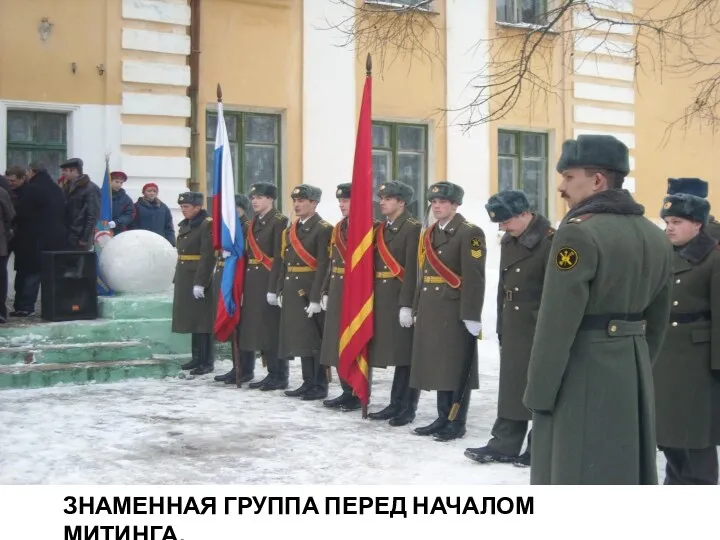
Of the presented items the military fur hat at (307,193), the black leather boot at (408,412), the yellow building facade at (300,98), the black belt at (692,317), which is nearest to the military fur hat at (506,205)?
the black belt at (692,317)

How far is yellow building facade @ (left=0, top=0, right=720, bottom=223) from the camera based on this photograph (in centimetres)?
1177

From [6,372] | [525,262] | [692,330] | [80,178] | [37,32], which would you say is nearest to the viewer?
[692,330]

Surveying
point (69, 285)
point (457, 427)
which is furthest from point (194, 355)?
point (457, 427)

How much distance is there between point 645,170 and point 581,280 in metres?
13.4

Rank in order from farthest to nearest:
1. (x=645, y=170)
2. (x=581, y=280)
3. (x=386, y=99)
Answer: (x=645, y=170)
(x=386, y=99)
(x=581, y=280)

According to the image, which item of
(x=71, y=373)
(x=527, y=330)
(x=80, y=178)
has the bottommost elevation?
(x=71, y=373)

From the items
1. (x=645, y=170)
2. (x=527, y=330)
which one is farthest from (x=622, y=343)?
(x=645, y=170)

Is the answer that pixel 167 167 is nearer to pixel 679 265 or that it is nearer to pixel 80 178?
pixel 80 178

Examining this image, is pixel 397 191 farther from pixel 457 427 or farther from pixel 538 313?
pixel 538 313

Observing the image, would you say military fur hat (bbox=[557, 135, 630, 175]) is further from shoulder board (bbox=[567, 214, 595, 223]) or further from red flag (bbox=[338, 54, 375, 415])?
red flag (bbox=[338, 54, 375, 415])

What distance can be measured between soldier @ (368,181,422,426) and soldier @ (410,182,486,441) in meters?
0.47

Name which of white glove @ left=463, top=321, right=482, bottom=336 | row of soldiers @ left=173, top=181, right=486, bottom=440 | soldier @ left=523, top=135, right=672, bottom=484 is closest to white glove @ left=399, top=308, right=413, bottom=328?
row of soldiers @ left=173, top=181, right=486, bottom=440

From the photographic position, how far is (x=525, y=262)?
602 centimetres

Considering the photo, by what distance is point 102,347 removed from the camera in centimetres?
970
